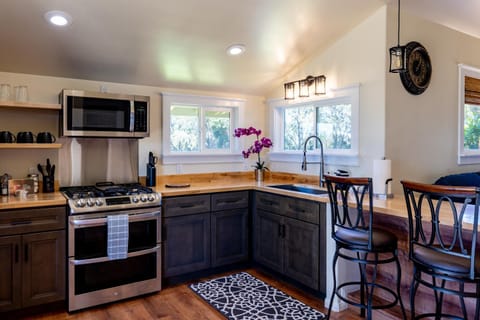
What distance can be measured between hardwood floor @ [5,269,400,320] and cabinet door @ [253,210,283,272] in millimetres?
323

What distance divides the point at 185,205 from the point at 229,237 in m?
0.59

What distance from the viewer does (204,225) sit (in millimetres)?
3396

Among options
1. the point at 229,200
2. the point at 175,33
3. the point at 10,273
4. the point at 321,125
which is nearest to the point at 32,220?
the point at 10,273

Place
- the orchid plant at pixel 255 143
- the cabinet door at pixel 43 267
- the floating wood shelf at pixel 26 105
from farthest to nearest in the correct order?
1. the orchid plant at pixel 255 143
2. the floating wood shelf at pixel 26 105
3. the cabinet door at pixel 43 267

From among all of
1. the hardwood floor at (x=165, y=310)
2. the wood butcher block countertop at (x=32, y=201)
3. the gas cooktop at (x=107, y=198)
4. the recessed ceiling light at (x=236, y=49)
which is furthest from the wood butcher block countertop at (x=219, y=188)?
the recessed ceiling light at (x=236, y=49)

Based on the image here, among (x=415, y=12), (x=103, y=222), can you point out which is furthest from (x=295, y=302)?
(x=415, y=12)

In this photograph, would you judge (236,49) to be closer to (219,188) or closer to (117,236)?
(219,188)

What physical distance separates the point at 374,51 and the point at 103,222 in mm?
2700

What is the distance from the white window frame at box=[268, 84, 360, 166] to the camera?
10.8 ft

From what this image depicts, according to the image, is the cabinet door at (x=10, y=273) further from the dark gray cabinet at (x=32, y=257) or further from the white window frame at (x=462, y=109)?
the white window frame at (x=462, y=109)

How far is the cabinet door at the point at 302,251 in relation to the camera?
291 centimetres

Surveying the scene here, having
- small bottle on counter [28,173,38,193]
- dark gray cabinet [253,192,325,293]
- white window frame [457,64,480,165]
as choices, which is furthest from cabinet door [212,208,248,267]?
white window frame [457,64,480,165]

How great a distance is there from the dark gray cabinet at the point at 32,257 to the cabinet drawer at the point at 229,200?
1.34 m

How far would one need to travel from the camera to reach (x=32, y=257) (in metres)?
2.64
